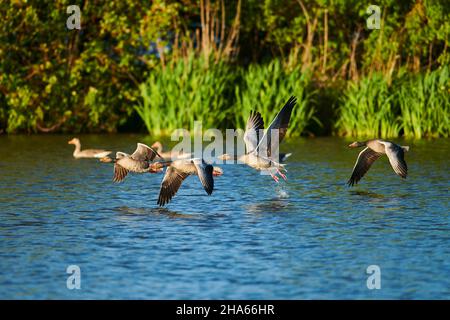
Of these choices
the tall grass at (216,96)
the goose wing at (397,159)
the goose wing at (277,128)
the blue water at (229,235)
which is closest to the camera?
the blue water at (229,235)

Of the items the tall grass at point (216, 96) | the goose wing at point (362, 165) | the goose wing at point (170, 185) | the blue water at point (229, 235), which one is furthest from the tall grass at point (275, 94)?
the goose wing at point (170, 185)

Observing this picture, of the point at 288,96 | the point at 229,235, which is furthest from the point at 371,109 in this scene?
the point at 229,235

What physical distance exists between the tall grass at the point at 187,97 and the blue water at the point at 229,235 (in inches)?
369

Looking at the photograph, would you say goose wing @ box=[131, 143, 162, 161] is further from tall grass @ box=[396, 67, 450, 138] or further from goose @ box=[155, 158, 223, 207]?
tall grass @ box=[396, 67, 450, 138]

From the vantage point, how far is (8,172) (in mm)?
22797

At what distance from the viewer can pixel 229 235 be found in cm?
1470

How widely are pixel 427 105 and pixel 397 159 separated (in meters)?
12.9

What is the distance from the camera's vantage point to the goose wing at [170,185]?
17.4 meters

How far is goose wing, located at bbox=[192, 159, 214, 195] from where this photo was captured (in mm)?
16141

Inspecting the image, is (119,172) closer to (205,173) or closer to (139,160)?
(139,160)

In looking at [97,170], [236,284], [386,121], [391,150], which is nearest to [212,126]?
[386,121]

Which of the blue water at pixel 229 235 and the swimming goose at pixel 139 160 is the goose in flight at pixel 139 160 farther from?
the blue water at pixel 229 235

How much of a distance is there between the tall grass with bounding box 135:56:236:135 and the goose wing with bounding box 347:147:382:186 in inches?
499

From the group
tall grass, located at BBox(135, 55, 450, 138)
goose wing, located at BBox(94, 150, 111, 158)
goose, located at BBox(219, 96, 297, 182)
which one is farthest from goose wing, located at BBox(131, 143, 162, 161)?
tall grass, located at BBox(135, 55, 450, 138)
